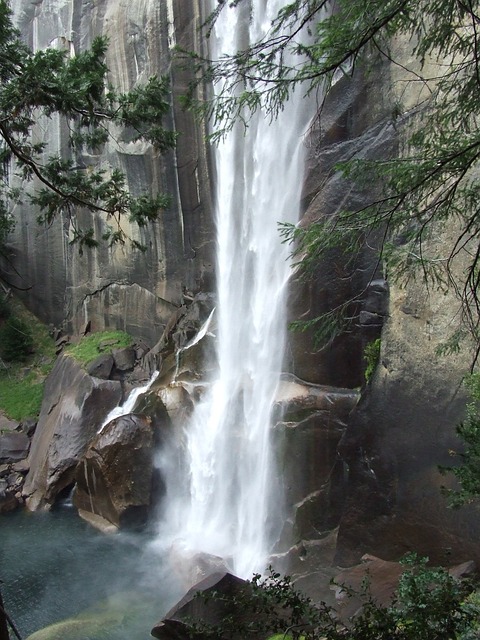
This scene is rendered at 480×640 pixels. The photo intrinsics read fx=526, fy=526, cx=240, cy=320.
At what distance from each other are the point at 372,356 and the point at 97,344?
10362 millimetres

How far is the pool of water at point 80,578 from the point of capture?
8523mm

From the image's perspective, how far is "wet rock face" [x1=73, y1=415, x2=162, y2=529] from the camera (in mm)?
11641

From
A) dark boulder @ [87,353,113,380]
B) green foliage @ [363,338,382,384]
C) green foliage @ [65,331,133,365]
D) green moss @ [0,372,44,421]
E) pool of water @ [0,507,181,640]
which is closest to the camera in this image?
green foliage @ [363,338,382,384]

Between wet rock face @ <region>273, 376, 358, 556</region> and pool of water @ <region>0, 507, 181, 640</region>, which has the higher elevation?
wet rock face @ <region>273, 376, 358, 556</region>

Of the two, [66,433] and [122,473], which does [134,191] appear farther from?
[122,473]

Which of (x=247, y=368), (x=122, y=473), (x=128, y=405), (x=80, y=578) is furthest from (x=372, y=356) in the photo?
(x=128, y=405)

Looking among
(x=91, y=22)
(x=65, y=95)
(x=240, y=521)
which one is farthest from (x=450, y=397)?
(x=91, y=22)

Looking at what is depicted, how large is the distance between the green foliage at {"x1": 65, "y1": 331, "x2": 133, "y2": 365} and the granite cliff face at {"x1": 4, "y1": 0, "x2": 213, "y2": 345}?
0.50m

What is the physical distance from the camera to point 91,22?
16.9 meters

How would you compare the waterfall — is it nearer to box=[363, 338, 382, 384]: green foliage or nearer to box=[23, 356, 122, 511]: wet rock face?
box=[23, 356, 122, 511]: wet rock face

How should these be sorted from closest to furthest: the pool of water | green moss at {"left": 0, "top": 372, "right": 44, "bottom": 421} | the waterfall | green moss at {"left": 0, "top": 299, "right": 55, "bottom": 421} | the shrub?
the pool of water → the waterfall → green moss at {"left": 0, "top": 372, "right": 44, "bottom": 421} → green moss at {"left": 0, "top": 299, "right": 55, "bottom": 421} → the shrub

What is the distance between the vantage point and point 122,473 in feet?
38.4

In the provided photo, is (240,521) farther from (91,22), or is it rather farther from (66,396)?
(91,22)

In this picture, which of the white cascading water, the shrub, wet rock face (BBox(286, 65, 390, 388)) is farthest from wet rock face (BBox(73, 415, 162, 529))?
the shrub
